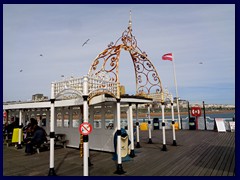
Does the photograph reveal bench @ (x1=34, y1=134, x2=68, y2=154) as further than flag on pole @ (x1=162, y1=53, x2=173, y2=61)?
No

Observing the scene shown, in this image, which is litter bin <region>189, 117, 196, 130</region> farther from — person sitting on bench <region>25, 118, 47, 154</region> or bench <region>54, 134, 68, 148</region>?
person sitting on bench <region>25, 118, 47, 154</region>

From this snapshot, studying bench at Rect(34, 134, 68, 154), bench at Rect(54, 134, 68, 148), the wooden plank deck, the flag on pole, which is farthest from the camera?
the flag on pole

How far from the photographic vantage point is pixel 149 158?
7105 mm

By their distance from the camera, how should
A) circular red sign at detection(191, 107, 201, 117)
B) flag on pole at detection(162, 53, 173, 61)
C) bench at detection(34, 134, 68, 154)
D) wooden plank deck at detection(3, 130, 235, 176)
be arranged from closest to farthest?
1. wooden plank deck at detection(3, 130, 235, 176)
2. bench at detection(34, 134, 68, 154)
3. flag on pole at detection(162, 53, 173, 61)
4. circular red sign at detection(191, 107, 201, 117)

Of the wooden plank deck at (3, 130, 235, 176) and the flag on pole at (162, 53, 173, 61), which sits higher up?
the flag on pole at (162, 53, 173, 61)

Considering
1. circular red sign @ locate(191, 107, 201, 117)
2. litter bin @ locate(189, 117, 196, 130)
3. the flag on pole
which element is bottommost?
litter bin @ locate(189, 117, 196, 130)

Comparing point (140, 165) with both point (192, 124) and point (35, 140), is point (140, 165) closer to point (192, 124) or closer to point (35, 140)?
point (35, 140)

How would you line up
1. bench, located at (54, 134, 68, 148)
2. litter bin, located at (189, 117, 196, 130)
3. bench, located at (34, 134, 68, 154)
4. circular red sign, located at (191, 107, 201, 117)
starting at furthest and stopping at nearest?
1. litter bin, located at (189, 117, 196, 130)
2. circular red sign, located at (191, 107, 201, 117)
3. bench, located at (54, 134, 68, 148)
4. bench, located at (34, 134, 68, 154)

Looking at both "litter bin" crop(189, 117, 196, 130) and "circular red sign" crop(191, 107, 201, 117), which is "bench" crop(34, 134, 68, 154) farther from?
"litter bin" crop(189, 117, 196, 130)

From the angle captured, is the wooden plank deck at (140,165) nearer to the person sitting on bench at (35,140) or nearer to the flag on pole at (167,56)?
the person sitting on bench at (35,140)

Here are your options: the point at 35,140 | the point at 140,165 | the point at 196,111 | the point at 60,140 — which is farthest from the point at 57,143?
the point at 196,111

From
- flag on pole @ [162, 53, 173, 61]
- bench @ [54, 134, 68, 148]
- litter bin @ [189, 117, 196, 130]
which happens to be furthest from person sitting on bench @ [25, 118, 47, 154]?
litter bin @ [189, 117, 196, 130]

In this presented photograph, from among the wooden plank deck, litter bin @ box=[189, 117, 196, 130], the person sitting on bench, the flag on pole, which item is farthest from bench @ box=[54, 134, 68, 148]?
litter bin @ box=[189, 117, 196, 130]
